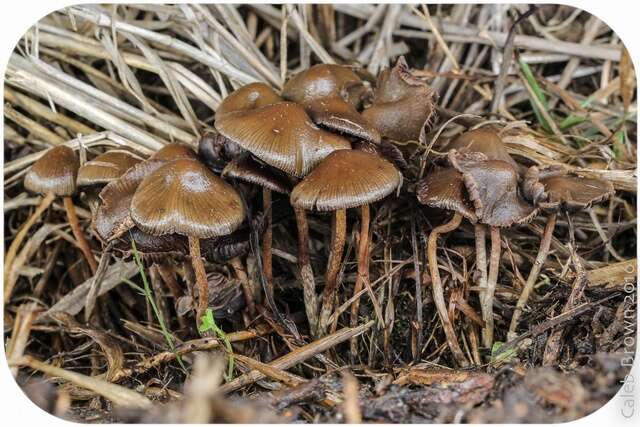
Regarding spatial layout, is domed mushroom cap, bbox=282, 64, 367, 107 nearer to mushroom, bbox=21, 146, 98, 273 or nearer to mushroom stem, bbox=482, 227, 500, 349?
mushroom stem, bbox=482, 227, 500, 349

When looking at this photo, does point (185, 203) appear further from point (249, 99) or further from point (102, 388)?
point (102, 388)

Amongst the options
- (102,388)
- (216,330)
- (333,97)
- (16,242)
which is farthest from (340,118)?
(16,242)

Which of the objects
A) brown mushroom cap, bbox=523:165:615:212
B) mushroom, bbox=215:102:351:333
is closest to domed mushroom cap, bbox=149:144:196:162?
mushroom, bbox=215:102:351:333

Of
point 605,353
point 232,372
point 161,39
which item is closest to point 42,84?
point 161,39

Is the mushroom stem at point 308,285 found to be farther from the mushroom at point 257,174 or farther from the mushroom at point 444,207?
Result: the mushroom at point 444,207

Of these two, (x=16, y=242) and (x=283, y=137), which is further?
(x=16, y=242)

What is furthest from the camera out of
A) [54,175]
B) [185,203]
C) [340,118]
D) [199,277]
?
[54,175]
